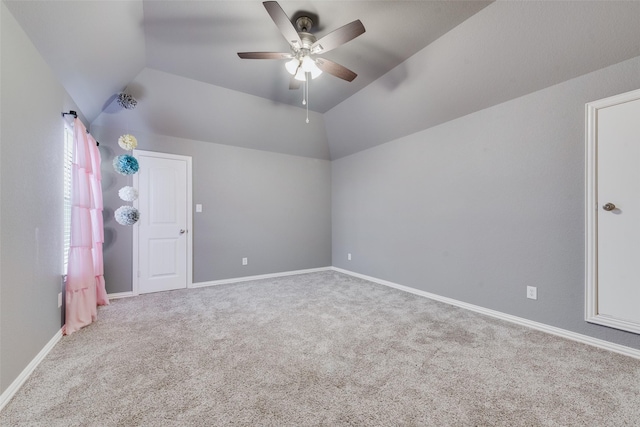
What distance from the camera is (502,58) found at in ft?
8.28

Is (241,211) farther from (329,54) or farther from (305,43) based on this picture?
(305,43)

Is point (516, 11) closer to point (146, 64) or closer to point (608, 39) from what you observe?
point (608, 39)

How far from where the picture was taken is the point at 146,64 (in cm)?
309

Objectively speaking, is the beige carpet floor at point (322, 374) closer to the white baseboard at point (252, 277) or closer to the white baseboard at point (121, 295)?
the white baseboard at point (121, 295)

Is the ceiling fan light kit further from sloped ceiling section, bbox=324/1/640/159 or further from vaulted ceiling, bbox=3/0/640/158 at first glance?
sloped ceiling section, bbox=324/1/640/159

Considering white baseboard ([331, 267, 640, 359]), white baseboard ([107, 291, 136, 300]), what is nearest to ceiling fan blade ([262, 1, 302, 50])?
white baseboard ([331, 267, 640, 359])

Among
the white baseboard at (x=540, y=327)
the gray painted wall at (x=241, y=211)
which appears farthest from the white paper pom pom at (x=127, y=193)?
the white baseboard at (x=540, y=327)

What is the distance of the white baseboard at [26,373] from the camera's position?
4.99ft

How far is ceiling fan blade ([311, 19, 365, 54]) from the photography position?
1940mm

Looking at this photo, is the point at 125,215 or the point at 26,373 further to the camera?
the point at 125,215

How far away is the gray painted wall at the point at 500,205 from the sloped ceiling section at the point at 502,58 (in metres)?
0.15

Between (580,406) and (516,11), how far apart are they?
9.32 ft

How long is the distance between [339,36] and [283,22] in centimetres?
44

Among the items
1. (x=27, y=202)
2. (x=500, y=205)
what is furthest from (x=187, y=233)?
(x=500, y=205)
